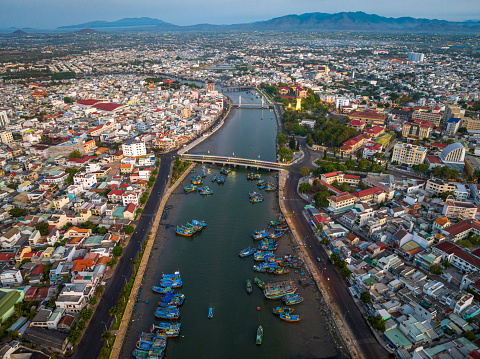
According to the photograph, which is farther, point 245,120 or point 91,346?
point 245,120

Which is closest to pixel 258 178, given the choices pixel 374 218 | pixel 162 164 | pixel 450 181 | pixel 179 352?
pixel 162 164

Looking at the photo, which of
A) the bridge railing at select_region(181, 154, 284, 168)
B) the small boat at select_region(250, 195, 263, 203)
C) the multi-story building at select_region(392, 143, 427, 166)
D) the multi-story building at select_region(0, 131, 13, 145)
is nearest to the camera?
the small boat at select_region(250, 195, 263, 203)

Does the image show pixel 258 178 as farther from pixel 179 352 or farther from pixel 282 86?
pixel 282 86

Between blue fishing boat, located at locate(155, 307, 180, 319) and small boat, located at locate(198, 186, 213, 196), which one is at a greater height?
small boat, located at locate(198, 186, 213, 196)

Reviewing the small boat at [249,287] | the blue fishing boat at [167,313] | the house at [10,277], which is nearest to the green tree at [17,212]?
the house at [10,277]

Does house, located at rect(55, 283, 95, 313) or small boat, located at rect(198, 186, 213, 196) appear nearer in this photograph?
house, located at rect(55, 283, 95, 313)

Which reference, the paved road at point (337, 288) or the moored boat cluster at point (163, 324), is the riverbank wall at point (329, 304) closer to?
the paved road at point (337, 288)

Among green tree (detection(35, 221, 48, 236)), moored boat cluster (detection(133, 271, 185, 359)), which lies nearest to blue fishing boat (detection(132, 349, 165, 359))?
moored boat cluster (detection(133, 271, 185, 359))

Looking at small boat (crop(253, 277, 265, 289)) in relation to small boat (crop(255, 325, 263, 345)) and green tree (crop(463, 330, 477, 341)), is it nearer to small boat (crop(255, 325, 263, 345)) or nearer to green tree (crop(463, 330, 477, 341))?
small boat (crop(255, 325, 263, 345))
